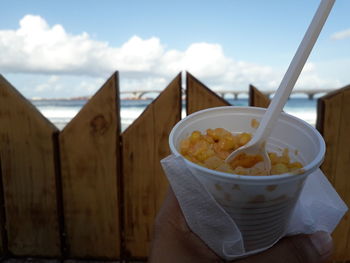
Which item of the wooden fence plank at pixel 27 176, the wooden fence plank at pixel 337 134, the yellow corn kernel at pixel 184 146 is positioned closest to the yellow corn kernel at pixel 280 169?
the yellow corn kernel at pixel 184 146

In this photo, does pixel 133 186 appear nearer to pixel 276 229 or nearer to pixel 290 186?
pixel 276 229

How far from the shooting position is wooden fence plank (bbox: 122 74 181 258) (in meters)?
1.72

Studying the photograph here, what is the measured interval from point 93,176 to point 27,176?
476 mm

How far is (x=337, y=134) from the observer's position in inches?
66.1

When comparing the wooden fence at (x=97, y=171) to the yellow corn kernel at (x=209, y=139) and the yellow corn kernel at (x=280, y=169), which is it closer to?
the yellow corn kernel at (x=209, y=139)

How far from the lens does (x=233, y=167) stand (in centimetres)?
94

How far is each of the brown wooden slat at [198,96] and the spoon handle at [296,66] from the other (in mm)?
764

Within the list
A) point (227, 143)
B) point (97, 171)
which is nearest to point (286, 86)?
point (227, 143)

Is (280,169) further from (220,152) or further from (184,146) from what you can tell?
(184,146)

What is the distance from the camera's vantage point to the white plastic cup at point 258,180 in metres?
0.77

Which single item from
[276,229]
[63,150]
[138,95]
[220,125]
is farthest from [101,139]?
[138,95]

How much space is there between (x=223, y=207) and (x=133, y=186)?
41.6 inches

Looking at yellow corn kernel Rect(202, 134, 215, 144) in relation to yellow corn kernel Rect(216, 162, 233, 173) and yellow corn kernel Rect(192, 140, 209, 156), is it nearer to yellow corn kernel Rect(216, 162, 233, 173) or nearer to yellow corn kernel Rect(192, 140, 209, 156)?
yellow corn kernel Rect(192, 140, 209, 156)

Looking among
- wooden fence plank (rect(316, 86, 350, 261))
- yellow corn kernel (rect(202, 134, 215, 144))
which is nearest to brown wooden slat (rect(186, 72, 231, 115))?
wooden fence plank (rect(316, 86, 350, 261))
